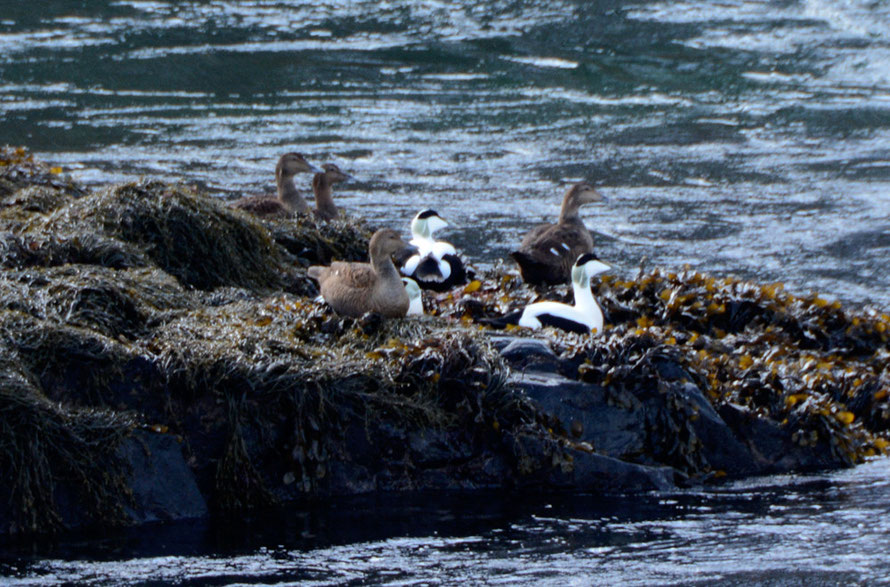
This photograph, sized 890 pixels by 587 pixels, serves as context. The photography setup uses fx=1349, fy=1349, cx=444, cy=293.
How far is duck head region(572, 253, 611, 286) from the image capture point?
9039mm

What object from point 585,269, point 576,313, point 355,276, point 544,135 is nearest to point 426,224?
point 585,269

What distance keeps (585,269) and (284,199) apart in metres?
4.59

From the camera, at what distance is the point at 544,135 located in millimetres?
18516

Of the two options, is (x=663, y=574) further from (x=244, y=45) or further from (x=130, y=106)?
(x=244, y=45)

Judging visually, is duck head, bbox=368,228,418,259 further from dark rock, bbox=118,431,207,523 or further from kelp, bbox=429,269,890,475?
dark rock, bbox=118,431,207,523

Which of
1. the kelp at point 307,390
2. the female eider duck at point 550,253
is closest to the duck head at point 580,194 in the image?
the female eider duck at point 550,253

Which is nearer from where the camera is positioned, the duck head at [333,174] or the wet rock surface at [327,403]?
the wet rock surface at [327,403]

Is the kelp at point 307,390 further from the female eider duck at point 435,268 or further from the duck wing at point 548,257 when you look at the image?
the duck wing at point 548,257

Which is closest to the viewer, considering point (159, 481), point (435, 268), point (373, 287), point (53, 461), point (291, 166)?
point (53, 461)

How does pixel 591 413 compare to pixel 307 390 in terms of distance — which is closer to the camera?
pixel 307 390

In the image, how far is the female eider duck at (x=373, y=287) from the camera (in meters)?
7.97

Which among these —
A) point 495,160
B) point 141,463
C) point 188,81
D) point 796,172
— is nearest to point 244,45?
point 188,81

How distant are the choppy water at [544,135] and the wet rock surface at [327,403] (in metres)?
0.50

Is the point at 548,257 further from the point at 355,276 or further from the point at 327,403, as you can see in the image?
the point at 327,403
